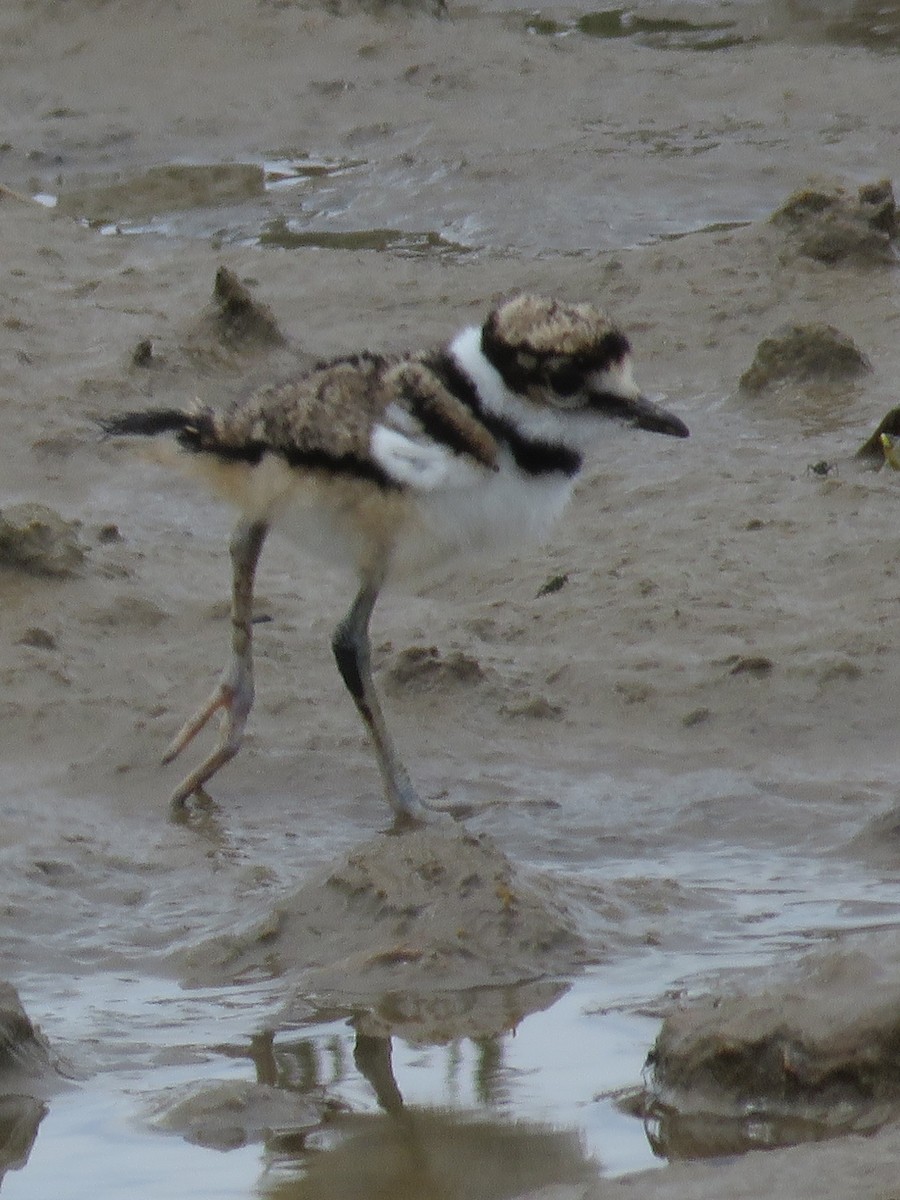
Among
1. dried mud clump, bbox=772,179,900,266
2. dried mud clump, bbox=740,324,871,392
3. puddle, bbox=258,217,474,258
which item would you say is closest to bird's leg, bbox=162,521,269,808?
dried mud clump, bbox=740,324,871,392

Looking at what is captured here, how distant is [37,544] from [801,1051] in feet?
9.36

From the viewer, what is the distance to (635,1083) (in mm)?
3445

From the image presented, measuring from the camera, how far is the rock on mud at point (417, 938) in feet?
12.5

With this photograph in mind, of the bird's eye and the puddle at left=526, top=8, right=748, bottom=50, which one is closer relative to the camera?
the bird's eye

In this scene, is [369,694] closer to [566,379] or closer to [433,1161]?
[566,379]

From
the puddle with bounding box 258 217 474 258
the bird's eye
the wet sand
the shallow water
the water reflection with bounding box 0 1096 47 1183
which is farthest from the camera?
the shallow water

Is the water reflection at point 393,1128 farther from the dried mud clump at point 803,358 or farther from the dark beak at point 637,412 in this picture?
the dried mud clump at point 803,358

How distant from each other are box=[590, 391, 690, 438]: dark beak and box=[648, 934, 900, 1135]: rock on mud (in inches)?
49.8

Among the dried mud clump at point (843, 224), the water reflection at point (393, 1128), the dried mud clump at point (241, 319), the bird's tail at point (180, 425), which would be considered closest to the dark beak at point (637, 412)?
the bird's tail at point (180, 425)

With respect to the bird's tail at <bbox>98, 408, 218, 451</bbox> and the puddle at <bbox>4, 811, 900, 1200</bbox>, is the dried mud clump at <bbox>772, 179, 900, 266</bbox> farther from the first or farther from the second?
the puddle at <bbox>4, 811, 900, 1200</bbox>

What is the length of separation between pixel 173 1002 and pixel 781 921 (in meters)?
1.13

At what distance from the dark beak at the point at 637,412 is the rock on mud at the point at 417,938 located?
86 centimetres

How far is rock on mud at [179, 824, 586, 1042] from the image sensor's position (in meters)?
3.82

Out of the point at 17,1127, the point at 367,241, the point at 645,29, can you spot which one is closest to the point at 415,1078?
the point at 17,1127
